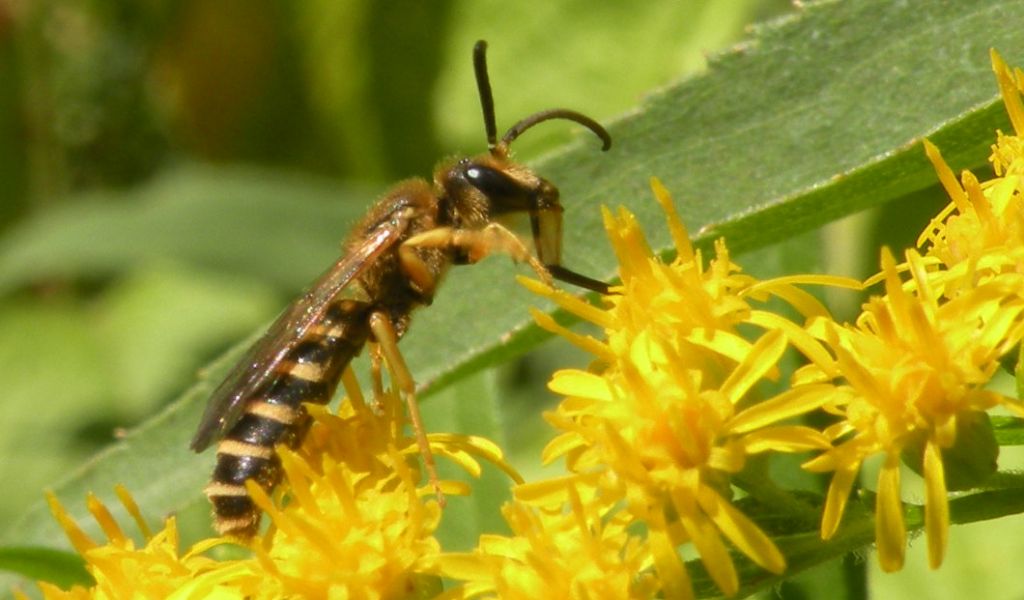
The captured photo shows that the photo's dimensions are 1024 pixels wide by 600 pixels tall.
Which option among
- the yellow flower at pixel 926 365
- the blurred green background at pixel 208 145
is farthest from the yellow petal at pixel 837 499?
the blurred green background at pixel 208 145

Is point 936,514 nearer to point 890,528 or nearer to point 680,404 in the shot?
point 890,528

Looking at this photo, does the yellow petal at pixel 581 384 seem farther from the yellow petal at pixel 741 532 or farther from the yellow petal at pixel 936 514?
the yellow petal at pixel 936 514

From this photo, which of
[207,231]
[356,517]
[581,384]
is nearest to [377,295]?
[356,517]

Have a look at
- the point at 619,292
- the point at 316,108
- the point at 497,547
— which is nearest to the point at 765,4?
the point at 316,108

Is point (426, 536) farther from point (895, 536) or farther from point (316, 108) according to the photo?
point (316, 108)

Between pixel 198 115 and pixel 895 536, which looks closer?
pixel 895 536

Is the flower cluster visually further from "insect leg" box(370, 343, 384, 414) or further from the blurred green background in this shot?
the blurred green background
